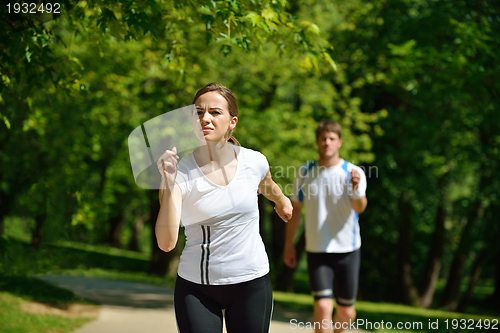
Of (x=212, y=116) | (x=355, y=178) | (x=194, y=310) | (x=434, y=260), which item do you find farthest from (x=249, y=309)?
(x=434, y=260)

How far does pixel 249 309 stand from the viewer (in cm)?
259

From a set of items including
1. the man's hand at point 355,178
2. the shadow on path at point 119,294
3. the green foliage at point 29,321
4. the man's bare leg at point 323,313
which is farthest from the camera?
the shadow on path at point 119,294

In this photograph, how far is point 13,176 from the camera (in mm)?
13000

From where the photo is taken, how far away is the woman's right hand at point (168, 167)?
229 cm

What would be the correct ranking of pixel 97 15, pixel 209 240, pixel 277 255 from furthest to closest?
1. pixel 277 255
2. pixel 97 15
3. pixel 209 240

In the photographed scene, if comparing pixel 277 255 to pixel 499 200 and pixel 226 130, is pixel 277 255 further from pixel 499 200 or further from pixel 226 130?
pixel 226 130

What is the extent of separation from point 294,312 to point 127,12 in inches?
266

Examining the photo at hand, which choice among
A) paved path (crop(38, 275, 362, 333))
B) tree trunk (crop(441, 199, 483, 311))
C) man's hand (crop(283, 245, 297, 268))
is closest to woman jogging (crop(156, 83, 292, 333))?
man's hand (crop(283, 245, 297, 268))

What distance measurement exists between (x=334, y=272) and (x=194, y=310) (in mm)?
2552

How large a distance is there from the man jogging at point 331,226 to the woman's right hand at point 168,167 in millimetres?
2653

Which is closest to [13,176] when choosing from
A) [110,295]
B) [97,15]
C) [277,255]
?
[110,295]

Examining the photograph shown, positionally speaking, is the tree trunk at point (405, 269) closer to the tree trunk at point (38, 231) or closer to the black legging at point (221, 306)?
the tree trunk at point (38, 231)

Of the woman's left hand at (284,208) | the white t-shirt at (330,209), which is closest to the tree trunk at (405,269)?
the white t-shirt at (330,209)

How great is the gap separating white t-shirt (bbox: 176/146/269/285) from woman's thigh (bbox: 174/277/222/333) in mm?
69
